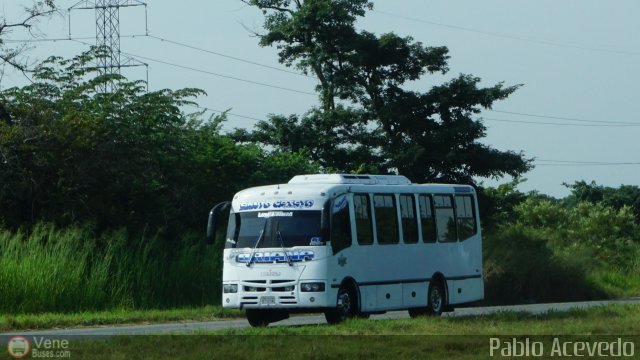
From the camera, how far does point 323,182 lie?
77.9ft

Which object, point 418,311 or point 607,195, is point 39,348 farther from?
point 607,195

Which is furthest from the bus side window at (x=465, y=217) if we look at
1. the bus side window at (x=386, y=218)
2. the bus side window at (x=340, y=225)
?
the bus side window at (x=340, y=225)

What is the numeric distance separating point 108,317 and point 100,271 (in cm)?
387

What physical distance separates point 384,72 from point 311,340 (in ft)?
111

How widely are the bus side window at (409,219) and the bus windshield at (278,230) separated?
304 centimetres

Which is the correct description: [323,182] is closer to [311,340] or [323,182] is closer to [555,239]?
[311,340]

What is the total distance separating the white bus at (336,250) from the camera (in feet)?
72.4

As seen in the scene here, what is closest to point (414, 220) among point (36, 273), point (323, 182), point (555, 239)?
point (323, 182)

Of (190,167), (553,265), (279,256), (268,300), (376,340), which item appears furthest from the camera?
(553,265)

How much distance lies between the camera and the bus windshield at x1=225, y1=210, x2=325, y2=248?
22328 mm

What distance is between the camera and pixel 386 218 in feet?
79.9

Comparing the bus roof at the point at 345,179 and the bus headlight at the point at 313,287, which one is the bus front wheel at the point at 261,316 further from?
the bus roof at the point at 345,179

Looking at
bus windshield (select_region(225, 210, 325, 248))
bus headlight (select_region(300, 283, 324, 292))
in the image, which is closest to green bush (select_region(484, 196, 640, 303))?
bus windshield (select_region(225, 210, 325, 248))

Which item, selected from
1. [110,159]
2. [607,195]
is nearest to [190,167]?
[110,159]
